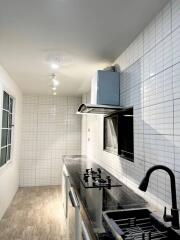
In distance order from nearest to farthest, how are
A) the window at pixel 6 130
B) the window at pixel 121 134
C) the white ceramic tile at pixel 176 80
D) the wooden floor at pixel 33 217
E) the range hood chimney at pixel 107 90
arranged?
the white ceramic tile at pixel 176 80 → the window at pixel 121 134 → the range hood chimney at pixel 107 90 → the wooden floor at pixel 33 217 → the window at pixel 6 130

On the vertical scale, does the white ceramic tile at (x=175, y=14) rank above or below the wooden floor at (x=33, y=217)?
above

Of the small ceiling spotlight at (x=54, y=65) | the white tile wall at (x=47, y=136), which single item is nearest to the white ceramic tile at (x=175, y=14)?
the small ceiling spotlight at (x=54, y=65)

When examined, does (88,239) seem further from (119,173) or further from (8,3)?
(8,3)

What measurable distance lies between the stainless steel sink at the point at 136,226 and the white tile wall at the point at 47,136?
4228mm

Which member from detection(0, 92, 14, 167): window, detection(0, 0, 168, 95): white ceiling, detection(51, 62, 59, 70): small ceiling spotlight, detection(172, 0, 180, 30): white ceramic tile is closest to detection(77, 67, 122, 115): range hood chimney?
detection(0, 0, 168, 95): white ceiling

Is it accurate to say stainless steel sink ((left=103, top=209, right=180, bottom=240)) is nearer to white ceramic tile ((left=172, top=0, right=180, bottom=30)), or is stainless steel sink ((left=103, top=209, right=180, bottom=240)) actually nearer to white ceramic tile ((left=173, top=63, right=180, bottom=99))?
white ceramic tile ((left=173, top=63, right=180, bottom=99))

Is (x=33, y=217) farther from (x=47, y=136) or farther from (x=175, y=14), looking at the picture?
(x=175, y=14)

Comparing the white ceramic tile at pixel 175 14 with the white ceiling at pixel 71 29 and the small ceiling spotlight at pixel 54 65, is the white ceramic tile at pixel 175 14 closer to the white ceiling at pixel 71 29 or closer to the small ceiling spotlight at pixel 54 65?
the white ceiling at pixel 71 29

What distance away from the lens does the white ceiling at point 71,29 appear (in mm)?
1526

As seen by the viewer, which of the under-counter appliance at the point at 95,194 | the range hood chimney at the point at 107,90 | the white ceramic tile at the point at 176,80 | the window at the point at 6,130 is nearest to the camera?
the under-counter appliance at the point at 95,194

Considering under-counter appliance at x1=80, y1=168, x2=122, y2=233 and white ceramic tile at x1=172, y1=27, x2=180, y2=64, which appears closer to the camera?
under-counter appliance at x1=80, y1=168, x2=122, y2=233

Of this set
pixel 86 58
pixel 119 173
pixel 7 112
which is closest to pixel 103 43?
pixel 86 58

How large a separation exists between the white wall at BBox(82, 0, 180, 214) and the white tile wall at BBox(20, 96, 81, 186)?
343cm

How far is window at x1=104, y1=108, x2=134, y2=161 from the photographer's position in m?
2.11
